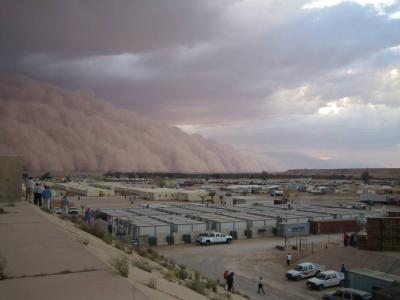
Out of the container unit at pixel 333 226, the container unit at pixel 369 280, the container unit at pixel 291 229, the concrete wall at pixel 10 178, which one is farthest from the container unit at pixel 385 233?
the concrete wall at pixel 10 178

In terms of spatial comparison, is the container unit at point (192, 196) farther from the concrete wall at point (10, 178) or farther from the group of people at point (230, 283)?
the group of people at point (230, 283)

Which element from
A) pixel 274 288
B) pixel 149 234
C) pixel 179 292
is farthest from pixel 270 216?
pixel 179 292

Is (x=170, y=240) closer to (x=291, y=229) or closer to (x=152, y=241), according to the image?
(x=152, y=241)

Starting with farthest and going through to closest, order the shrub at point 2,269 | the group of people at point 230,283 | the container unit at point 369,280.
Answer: the group of people at point 230,283
the container unit at point 369,280
the shrub at point 2,269

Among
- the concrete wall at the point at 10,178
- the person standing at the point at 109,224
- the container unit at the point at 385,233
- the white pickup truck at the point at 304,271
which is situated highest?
the concrete wall at the point at 10,178

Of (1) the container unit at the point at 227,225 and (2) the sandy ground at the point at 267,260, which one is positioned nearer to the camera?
(2) the sandy ground at the point at 267,260

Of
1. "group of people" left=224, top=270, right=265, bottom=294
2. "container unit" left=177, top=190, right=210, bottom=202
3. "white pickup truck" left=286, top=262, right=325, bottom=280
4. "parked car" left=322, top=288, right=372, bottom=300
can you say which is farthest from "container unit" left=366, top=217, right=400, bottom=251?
"container unit" left=177, top=190, right=210, bottom=202

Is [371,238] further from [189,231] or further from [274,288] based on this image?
[189,231]
